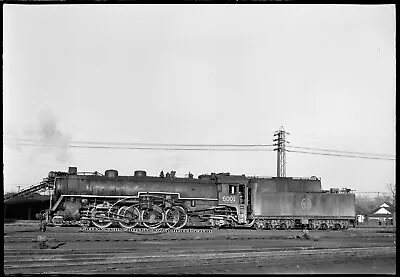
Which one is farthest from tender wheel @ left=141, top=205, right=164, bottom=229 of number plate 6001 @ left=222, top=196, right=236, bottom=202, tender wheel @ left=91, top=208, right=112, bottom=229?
number plate 6001 @ left=222, top=196, right=236, bottom=202

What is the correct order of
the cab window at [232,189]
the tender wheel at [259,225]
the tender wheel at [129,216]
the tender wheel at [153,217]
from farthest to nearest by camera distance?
the tender wheel at [259,225], the cab window at [232,189], the tender wheel at [153,217], the tender wheel at [129,216]

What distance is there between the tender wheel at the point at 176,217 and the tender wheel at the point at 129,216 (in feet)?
3.97

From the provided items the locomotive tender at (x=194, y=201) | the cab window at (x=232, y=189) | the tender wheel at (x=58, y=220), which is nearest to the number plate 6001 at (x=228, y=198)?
the locomotive tender at (x=194, y=201)

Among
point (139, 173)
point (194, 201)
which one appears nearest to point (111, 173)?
point (139, 173)

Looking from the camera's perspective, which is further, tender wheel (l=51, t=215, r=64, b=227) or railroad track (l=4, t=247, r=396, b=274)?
tender wheel (l=51, t=215, r=64, b=227)

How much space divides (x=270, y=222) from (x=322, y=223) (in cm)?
257

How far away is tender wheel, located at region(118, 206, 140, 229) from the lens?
1878 cm

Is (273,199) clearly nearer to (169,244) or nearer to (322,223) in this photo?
(322,223)

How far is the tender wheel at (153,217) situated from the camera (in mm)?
18941

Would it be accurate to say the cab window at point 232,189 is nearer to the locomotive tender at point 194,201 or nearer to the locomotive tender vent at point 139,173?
the locomotive tender at point 194,201

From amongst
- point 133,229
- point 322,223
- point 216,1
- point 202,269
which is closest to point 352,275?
point 202,269

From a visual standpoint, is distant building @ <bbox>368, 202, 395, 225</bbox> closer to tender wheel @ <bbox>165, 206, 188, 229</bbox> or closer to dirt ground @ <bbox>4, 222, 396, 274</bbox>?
dirt ground @ <bbox>4, 222, 396, 274</bbox>

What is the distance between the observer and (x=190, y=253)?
13.0 m

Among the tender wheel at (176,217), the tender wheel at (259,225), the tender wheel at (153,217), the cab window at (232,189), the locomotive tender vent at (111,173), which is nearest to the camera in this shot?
the tender wheel at (153,217)
